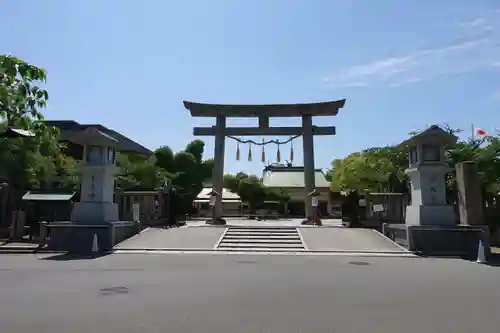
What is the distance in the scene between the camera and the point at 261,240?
18453mm

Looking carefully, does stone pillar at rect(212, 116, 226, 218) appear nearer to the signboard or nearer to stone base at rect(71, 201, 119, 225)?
the signboard

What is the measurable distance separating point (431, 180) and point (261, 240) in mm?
6930

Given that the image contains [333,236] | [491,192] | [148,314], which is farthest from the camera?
[491,192]

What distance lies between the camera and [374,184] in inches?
1293

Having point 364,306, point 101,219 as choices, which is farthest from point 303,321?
point 101,219

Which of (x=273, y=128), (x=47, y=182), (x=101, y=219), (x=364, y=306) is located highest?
(x=273, y=128)

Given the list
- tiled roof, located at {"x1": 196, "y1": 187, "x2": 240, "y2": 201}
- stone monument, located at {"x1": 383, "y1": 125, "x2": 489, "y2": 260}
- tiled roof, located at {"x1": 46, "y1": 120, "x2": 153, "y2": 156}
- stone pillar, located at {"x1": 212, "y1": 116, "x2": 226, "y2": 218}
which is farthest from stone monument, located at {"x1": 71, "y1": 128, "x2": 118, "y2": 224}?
tiled roof, located at {"x1": 196, "y1": 187, "x2": 240, "y2": 201}

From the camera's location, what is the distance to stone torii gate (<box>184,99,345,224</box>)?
28219 millimetres

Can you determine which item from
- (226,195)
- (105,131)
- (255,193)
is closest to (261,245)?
(255,193)

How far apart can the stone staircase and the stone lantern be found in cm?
460

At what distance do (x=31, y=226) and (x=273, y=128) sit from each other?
49.6 ft

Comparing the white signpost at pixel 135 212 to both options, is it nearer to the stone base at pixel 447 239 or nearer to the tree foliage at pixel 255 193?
the stone base at pixel 447 239

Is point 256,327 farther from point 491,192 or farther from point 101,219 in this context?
point 491,192

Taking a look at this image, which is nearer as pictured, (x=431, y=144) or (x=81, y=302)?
(x=81, y=302)
